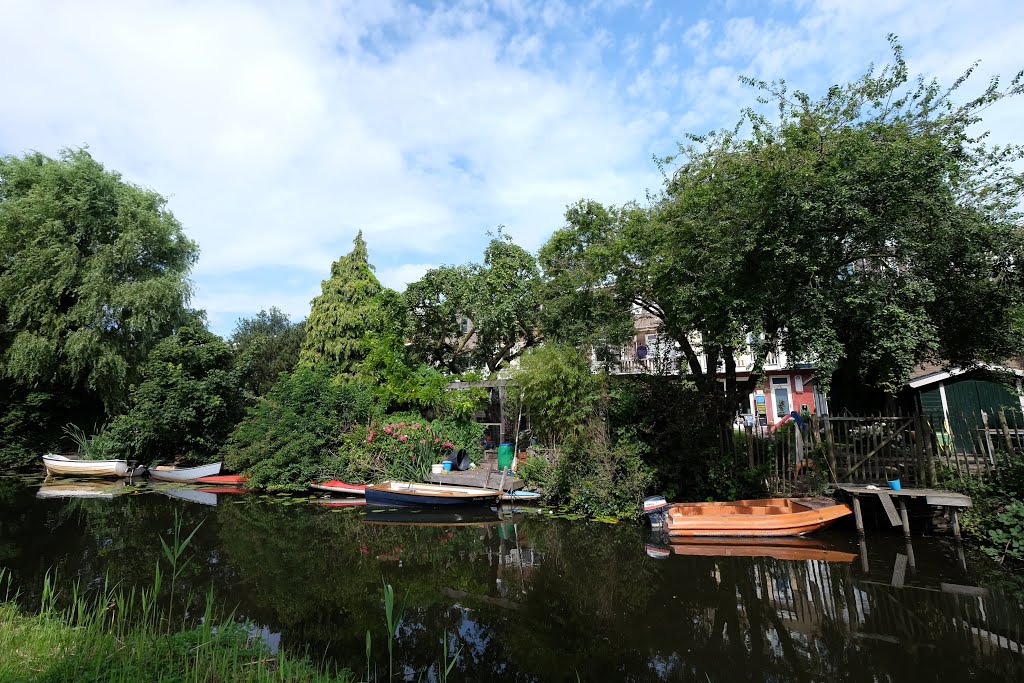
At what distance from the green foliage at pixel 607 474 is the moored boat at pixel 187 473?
14.2m

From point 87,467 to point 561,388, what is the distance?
19.3m

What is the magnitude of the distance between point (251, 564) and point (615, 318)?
1051 cm

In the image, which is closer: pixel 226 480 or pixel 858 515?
pixel 858 515

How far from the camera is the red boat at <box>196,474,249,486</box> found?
1922 centimetres

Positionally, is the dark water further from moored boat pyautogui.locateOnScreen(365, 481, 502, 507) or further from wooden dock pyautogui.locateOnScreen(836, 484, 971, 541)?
moored boat pyautogui.locateOnScreen(365, 481, 502, 507)

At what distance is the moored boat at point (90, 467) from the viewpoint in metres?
20.3

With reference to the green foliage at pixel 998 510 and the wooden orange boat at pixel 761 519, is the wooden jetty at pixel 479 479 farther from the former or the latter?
the green foliage at pixel 998 510

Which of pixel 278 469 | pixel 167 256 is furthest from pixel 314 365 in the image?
pixel 167 256

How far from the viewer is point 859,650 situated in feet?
19.8

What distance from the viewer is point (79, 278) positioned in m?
21.8

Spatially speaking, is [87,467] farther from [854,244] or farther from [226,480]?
[854,244]

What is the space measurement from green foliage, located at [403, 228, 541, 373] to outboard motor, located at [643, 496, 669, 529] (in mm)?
8678

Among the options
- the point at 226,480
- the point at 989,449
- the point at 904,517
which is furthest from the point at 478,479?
the point at 989,449

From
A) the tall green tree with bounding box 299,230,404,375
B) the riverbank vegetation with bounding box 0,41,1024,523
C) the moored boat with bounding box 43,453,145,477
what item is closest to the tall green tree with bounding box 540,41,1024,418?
the riverbank vegetation with bounding box 0,41,1024,523
